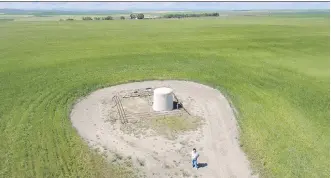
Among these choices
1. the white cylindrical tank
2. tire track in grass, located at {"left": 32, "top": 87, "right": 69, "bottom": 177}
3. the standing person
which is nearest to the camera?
the standing person

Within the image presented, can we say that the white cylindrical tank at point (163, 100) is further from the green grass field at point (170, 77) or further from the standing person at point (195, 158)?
the standing person at point (195, 158)

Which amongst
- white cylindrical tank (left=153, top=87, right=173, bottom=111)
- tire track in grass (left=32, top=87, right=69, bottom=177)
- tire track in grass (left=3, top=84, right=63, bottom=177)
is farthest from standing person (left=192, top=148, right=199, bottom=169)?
tire track in grass (left=3, top=84, right=63, bottom=177)

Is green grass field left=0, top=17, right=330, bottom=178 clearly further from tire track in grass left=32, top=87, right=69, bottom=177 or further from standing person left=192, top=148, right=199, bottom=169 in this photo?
standing person left=192, top=148, right=199, bottom=169

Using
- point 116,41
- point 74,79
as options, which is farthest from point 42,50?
point 74,79

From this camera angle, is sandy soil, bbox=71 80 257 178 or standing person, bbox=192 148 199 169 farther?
sandy soil, bbox=71 80 257 178

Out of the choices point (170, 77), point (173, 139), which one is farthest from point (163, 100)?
point (170, 77)

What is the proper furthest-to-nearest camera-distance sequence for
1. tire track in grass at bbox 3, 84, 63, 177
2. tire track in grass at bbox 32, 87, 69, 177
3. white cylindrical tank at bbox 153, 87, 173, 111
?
white cylindrical tank at bbox 153, 87, 173, 111
tire track in grass at bbox 32, 87, 69, 177
tire track in grass at bbox 3, 84, 63, 177
